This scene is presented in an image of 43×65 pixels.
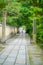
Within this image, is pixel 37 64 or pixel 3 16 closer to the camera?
pixel 37 64

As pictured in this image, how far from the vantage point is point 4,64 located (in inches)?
405

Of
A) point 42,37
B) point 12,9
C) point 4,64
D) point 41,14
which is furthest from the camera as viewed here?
point 12,9

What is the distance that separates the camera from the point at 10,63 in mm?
10602

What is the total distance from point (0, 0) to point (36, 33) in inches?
522

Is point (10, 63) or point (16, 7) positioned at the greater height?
point (16, 7)

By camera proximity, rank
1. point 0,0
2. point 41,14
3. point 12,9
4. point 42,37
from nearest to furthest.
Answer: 1. point 0,0
2. point 41,14
3. point 42,37
4. point 12,9

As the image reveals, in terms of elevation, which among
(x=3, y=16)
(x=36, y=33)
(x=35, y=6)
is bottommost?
(x=36, y=33)

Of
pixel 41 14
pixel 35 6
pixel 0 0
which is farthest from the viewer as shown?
pixel 41 14

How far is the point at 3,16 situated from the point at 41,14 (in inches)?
392

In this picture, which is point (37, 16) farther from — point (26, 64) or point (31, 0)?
point (26, 64)

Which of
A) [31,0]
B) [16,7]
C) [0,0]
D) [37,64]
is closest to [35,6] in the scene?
[31,0]

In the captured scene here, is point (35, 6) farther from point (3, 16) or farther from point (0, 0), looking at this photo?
point (3, 16)

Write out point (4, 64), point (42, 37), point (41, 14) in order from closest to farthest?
1. point (4, 64)
2. point (41, 14)
3. point (42, 37)

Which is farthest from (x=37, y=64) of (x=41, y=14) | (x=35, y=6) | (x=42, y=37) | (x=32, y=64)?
(x=42, y=37)
